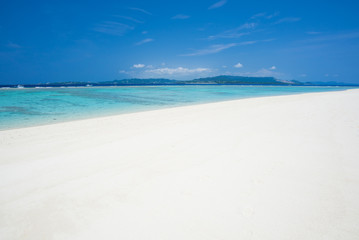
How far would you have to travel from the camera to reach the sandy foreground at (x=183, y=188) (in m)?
2.11

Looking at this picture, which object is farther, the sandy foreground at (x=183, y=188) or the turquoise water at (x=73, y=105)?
the turquoise water at (x=73, y=105)

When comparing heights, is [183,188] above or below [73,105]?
below

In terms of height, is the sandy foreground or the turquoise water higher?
the turquoise water

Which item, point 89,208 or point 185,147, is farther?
point 185,147

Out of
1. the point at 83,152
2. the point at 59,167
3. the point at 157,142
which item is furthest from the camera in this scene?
the point at 157,142

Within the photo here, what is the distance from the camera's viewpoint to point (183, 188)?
287 centimetres

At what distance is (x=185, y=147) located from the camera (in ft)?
15.3

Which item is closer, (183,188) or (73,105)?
(183,188)

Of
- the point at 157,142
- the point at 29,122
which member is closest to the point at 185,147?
the point at 157,142

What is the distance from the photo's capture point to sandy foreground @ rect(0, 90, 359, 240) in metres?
2.11

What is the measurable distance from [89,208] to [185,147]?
8.78 ft

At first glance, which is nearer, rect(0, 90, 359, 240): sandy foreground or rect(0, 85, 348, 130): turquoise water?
rect(0, 90, 359, 240): sandy foreground

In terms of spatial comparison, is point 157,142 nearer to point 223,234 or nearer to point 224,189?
point 224,189

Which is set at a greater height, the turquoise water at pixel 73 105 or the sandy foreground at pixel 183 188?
the turquoise water at pixel 73 105
